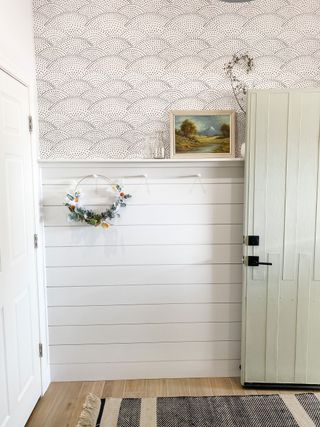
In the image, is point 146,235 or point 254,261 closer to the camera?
point 254,261

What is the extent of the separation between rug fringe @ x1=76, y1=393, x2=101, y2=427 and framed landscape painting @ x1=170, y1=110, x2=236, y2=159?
1.72m

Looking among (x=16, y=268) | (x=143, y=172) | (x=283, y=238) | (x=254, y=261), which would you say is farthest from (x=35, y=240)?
(x=283, y=238)

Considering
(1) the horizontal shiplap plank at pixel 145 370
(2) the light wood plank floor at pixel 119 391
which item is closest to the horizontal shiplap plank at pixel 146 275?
(1) the horizontal shiplap plank at pixel 145 370

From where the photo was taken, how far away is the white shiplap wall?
2717 mm

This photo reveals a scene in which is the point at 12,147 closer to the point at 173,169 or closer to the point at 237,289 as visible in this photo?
Answer: the point at 173,169

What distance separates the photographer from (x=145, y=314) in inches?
111

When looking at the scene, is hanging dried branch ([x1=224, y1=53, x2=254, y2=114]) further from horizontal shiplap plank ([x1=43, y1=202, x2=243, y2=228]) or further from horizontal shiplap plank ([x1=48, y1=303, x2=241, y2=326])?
horizontal shiplap plank ([x1=48, y1=303, x2=241, y2=326])

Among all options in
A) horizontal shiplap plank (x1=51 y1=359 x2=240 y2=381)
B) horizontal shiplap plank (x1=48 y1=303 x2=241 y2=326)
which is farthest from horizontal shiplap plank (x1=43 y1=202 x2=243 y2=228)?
horizontal shiplap plank (x1=51 y1=359 x2=240 y2=381)

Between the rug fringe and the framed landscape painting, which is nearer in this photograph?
the rug fringe

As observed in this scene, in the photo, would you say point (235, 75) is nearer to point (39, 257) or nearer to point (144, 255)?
point (144, 255)

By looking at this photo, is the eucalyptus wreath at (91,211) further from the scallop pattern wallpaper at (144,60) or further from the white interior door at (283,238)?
the white interior door at (283,238)

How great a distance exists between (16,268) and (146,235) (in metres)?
0.92

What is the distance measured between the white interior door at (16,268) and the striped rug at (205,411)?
406mm

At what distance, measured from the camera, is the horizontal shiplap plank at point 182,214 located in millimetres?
A: 2734
